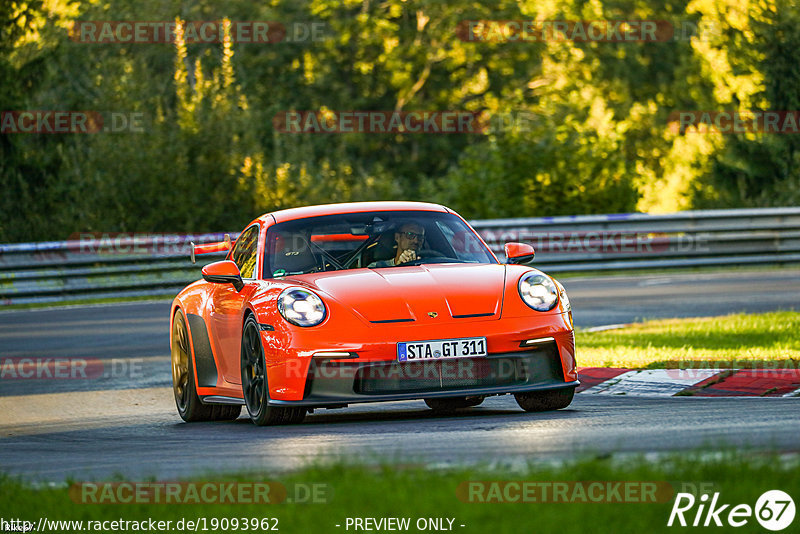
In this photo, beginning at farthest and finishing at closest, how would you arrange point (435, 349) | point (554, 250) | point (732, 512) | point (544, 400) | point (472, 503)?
point (554, 250) < point (544, 400) < point (435, 349) < point (472, 503) < point (732, 512)

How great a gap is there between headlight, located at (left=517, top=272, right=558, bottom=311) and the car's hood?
144 mm

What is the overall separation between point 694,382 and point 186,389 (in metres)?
3.62

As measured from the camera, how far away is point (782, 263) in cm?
2505

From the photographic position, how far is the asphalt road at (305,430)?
6.89 metres

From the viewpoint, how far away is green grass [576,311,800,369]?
1136cm

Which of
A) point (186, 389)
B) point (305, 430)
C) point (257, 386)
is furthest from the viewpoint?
point (186, 389)

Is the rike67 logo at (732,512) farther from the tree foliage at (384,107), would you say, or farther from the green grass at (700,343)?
the tree foliage at (384,107)

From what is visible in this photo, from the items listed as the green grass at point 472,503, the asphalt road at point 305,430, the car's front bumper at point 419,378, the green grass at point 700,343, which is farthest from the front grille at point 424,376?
the green grass at point 700,343

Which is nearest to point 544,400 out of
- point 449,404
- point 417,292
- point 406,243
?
point 417,292

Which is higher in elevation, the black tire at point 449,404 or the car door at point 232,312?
the car door at point 232,312

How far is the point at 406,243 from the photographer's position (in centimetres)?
985

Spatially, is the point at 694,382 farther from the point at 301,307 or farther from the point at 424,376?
the point at 301,307

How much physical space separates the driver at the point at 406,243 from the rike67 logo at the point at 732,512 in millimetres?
4781

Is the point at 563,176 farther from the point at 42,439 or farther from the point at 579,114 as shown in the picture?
the point at 42,439
